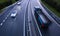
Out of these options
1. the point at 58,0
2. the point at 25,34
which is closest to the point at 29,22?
the point at 25,34

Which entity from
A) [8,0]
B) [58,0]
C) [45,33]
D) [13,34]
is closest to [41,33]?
[45,33]

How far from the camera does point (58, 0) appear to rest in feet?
205

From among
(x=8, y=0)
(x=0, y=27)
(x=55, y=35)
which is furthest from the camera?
(x=8, y=0)

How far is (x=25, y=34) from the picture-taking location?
37719mm

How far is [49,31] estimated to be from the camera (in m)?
38.7

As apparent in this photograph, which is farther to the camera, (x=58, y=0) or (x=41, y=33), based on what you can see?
(x=58, y=0)

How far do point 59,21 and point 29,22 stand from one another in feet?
29.9

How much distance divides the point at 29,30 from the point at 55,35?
7.46 m

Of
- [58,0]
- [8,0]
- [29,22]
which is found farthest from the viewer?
[8,0]

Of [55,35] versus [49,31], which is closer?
[55,35]

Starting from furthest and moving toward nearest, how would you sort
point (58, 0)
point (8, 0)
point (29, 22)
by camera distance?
point (8, 0)
point (58, 0)
point (29, 22)

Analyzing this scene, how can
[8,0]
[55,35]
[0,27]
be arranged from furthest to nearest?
1. [8,0]
2. [0,27]
3. [55,35]

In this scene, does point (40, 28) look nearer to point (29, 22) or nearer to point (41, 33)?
point (41, 33)

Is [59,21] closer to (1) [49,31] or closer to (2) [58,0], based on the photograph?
(1) [49,31]
